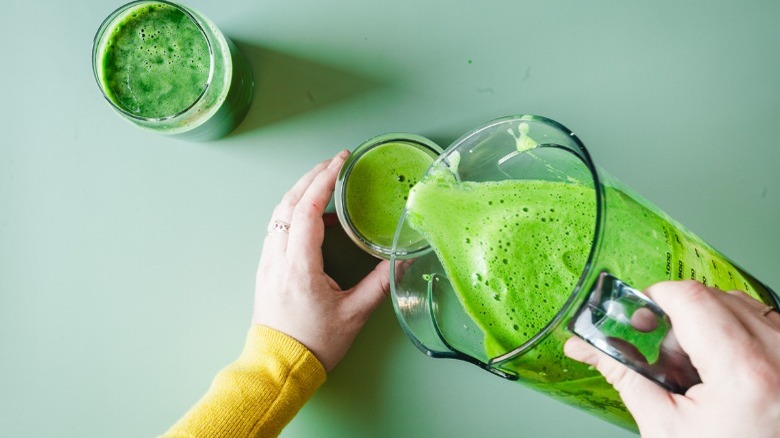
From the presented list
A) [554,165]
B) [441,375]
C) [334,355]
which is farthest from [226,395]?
[554,165]

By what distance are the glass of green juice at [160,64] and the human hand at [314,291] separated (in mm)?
184

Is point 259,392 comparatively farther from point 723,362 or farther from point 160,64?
point 723,362

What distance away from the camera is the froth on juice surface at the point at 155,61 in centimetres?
82

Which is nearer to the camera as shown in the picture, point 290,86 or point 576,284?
point 576,284

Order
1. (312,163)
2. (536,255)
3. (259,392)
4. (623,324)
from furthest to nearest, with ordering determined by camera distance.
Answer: (312,163) → (259,392) → (536,255) → (623,324)

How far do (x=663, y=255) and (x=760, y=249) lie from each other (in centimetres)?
42

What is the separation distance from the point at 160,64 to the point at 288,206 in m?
0.27

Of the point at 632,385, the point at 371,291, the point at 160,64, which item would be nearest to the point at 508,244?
the point at 632,385

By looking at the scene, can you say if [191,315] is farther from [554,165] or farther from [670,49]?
[670,49]

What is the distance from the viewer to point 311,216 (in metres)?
0.84

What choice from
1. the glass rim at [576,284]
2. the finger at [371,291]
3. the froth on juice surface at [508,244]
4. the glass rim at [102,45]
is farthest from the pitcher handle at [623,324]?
the glass rim at [102,45]

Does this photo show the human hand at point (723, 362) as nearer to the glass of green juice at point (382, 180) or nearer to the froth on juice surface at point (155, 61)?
the glass of green juice at point (382, 180)

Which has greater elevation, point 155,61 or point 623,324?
point 155,61

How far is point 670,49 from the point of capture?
0.88 metres
